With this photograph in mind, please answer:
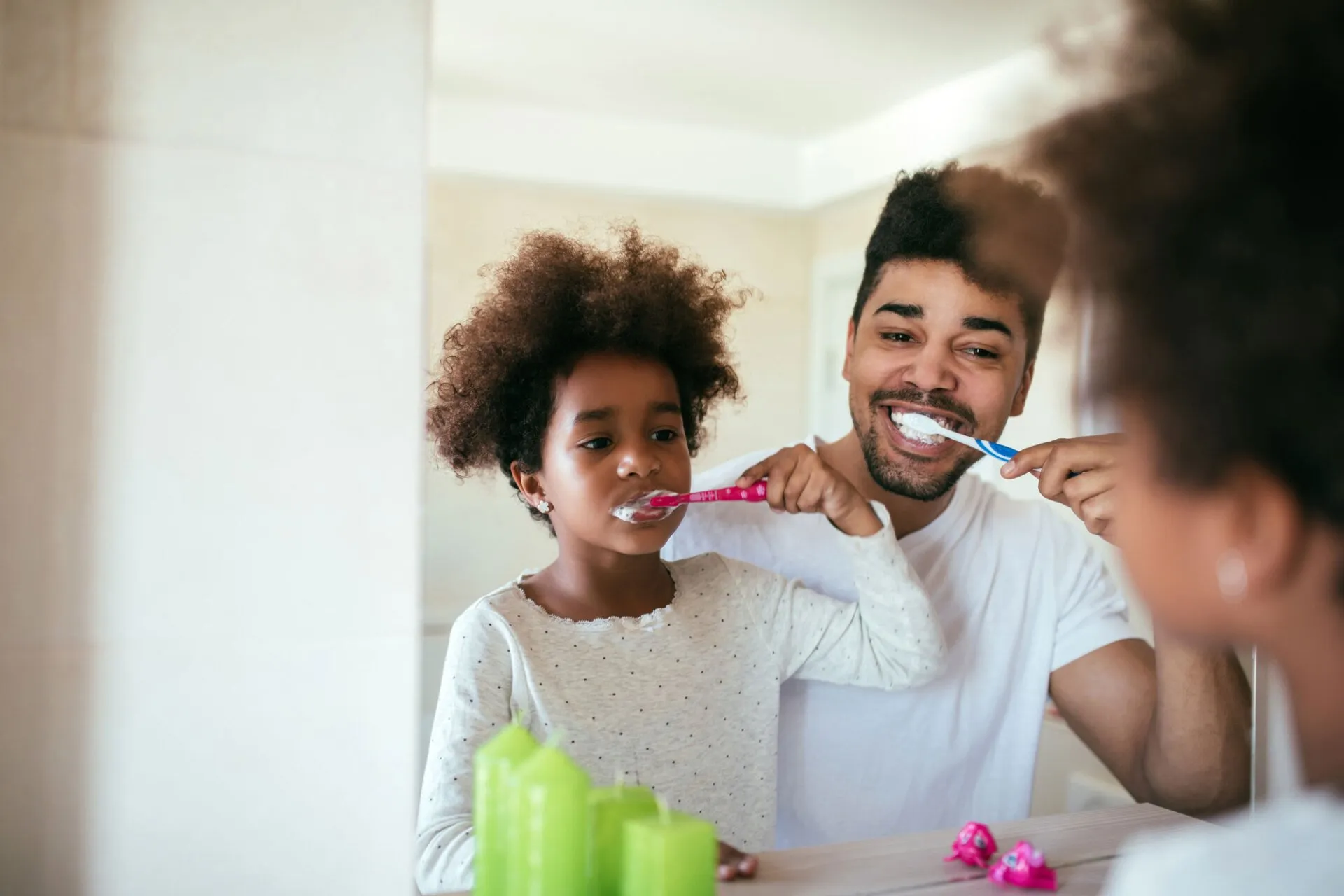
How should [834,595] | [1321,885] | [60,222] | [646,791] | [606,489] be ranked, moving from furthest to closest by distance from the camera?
[834,595]
[606,489]
[646,791]
[60,222]
[1321,885]

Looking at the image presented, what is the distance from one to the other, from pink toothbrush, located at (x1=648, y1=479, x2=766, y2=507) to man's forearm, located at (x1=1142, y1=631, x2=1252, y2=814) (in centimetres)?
52

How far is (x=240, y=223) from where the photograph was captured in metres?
0.75

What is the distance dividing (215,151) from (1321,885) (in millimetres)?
776

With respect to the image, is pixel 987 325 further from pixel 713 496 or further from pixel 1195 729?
pixel 1195 729

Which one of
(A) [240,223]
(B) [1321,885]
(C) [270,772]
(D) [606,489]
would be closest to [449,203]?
(A) [240,223]

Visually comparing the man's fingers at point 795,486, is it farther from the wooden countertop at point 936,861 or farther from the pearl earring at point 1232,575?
the pearl earring at point 1232,575

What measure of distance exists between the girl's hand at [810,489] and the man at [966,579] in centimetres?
1

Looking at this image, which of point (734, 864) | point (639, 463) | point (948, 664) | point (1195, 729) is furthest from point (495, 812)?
point (1195, 729)

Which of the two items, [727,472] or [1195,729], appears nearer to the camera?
[727,472]

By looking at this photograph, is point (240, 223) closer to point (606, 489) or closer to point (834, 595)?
point (606, 489)

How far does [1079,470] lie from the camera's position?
3.73 feet

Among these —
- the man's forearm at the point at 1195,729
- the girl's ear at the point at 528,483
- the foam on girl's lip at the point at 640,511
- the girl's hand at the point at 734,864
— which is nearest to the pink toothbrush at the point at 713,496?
the foam on girl's lip at the point at 640,511

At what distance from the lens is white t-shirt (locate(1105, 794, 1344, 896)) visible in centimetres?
50

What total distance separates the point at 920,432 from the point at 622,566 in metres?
0.39
